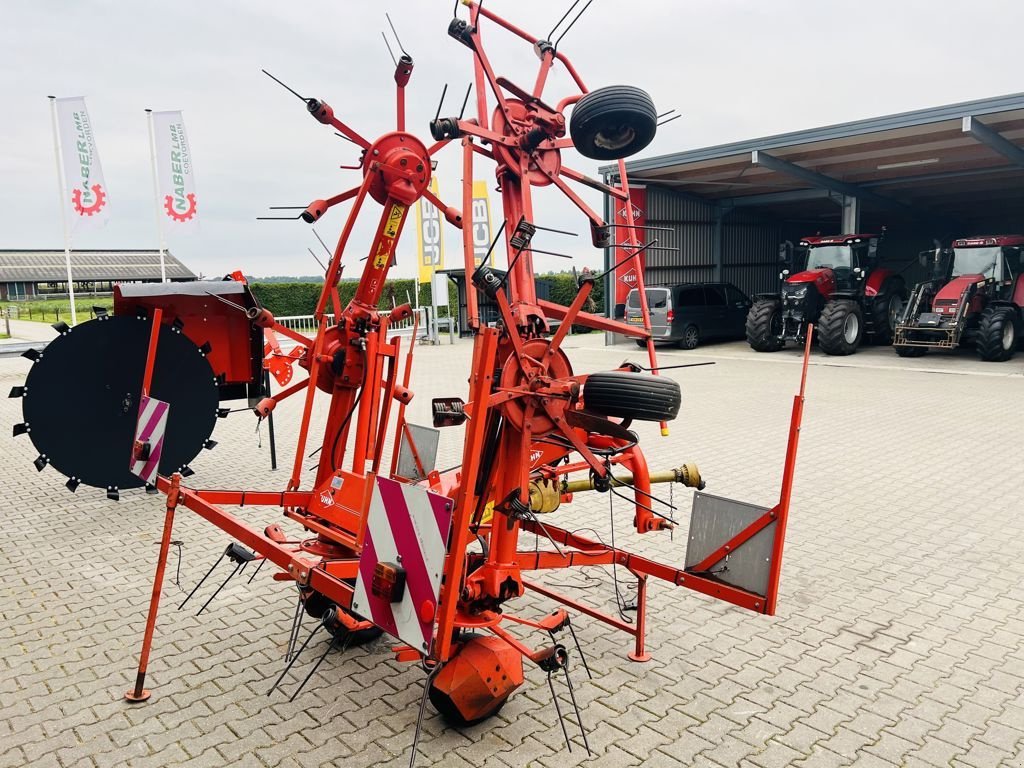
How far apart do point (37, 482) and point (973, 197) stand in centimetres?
2442

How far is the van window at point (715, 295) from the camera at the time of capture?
19250mm

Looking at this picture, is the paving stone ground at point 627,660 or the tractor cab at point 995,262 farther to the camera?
the tractor cab at point 995,262

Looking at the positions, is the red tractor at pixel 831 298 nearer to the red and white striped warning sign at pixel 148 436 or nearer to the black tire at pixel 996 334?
the black tire at pixel 996 334

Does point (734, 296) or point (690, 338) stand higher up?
point (734, 296)

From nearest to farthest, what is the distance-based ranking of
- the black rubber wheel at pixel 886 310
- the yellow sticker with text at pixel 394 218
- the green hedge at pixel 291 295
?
the yellow sticker with text at pixel 394 218, the black rubber wheel at pixel 886 310, the green hedge at pixel 291 295

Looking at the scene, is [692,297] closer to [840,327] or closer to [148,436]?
[840,327]

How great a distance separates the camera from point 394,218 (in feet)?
13.4

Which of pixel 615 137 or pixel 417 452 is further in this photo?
pixel 417 452

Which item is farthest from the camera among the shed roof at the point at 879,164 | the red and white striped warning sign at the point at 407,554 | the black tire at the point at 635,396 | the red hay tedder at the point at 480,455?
the shed roof at the point at 879,164

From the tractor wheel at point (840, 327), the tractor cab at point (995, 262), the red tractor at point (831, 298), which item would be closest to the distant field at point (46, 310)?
the red tractor at point (831, 298)

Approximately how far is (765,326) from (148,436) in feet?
48.5

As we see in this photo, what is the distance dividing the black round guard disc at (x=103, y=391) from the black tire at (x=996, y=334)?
14.6 m

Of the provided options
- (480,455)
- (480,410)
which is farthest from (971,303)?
(480,410)

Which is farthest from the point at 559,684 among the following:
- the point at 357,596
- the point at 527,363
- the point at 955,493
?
the point at 955,493
